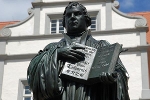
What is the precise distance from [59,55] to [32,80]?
300mm

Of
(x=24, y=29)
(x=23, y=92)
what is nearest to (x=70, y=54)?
(x=23, y=92)

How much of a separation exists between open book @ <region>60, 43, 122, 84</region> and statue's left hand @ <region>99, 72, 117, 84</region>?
0.17ft

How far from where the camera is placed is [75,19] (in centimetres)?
450

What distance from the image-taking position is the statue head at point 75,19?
450cm

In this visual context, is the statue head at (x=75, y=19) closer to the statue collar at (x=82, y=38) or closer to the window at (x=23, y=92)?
the statue collar at (x=82, y=38)

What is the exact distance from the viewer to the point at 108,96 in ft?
13.5

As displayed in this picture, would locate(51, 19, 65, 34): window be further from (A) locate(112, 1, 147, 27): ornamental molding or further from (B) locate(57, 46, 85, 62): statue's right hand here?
(B) locate(57, 46, 85, 62): statue's right hand

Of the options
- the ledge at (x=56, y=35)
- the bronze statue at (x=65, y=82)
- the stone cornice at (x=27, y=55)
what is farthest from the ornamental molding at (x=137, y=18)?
the bronze statue at (x=65, y=82)

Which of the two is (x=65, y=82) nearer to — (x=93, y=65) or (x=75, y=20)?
(x=93, y=65)

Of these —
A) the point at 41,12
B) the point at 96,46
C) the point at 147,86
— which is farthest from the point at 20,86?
the point at 96,46

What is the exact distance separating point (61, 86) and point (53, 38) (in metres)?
14.1

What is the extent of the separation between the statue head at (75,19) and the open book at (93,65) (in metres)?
0.27

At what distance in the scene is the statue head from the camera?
450cm

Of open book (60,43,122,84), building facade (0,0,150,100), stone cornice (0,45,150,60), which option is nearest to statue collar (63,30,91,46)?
open book (60,43,122,84)
